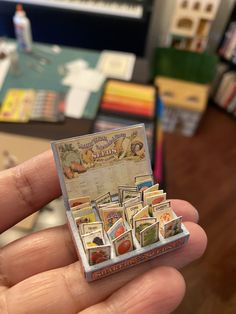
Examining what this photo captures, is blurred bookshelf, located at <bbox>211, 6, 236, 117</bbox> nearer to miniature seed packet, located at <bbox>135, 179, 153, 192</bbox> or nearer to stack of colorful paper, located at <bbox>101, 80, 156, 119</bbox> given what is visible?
stack of colorful paper, located at <bbox>101, 80, 156, 119</bbox>

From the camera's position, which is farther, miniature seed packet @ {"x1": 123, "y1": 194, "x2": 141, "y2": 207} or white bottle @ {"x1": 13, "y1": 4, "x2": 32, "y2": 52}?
white bottle @ {"x1": 13, "y1": 4, "x2": 32, "y2": 52}

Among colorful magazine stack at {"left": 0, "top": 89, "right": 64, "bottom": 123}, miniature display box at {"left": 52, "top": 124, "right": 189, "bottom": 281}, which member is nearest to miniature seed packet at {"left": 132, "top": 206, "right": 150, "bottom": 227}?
miniature display box at {"left": 52, "top": 124, "right": 189, "bottom": 281}

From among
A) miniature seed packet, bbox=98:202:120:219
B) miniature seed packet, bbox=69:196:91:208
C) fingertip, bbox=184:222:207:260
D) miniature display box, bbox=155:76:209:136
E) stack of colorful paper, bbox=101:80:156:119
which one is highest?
miniature seed packet, bbox=98:202:120:219

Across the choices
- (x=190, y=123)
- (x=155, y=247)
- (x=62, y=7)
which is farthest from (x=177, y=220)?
(x=62, y=7)

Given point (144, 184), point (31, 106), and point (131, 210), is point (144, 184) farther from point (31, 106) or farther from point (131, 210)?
point (31, 106)

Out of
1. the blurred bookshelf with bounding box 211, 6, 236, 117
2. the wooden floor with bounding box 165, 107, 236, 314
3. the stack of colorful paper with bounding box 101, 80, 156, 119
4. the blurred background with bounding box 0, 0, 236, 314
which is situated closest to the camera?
the wooden floor with bounding box 165, 107, 236, 314

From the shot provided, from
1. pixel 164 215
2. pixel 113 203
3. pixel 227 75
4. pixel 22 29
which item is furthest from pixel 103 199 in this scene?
pixel 227 75

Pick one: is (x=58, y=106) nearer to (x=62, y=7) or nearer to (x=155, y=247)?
(x=155, y=247)
